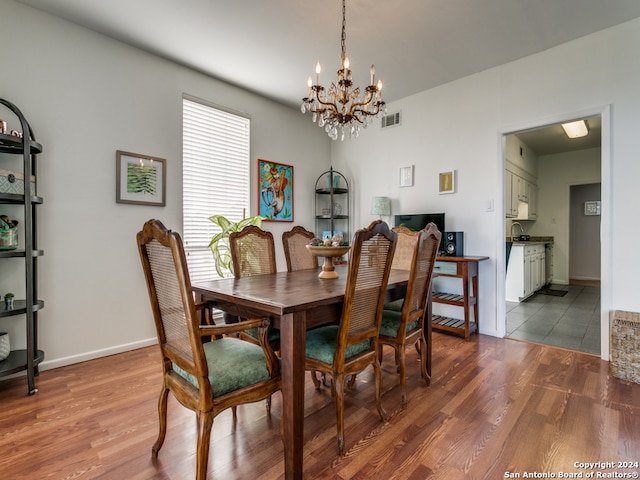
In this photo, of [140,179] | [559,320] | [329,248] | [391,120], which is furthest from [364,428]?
[391,120]

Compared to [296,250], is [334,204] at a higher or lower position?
higher

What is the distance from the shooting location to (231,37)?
2824 millimetres

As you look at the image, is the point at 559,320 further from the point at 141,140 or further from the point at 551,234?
the point at 141,140

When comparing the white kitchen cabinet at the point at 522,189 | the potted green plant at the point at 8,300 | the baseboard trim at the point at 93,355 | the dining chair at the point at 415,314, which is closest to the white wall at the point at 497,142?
the dining chair at the point at 415,314

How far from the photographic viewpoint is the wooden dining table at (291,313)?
53.0 inches

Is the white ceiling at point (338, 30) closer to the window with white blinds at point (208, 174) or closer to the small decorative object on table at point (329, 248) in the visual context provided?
the window with white blinds at point (208, 174)

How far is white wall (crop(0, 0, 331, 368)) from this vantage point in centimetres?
250

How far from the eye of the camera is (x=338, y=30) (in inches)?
108

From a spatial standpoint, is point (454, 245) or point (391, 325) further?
point (454, 245)

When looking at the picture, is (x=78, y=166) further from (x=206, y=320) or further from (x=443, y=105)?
(x=443, y=105)

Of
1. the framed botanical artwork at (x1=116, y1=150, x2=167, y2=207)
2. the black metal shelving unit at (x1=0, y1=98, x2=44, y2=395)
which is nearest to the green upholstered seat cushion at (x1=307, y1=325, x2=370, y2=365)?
the black metal shelving unit at (x1=0, y1=98, x2=44, y2=395)

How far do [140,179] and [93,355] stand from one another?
64.6 inches

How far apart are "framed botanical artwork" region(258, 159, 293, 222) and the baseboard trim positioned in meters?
1.90

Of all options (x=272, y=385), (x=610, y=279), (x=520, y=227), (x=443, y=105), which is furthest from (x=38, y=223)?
(x=520, y=227)
